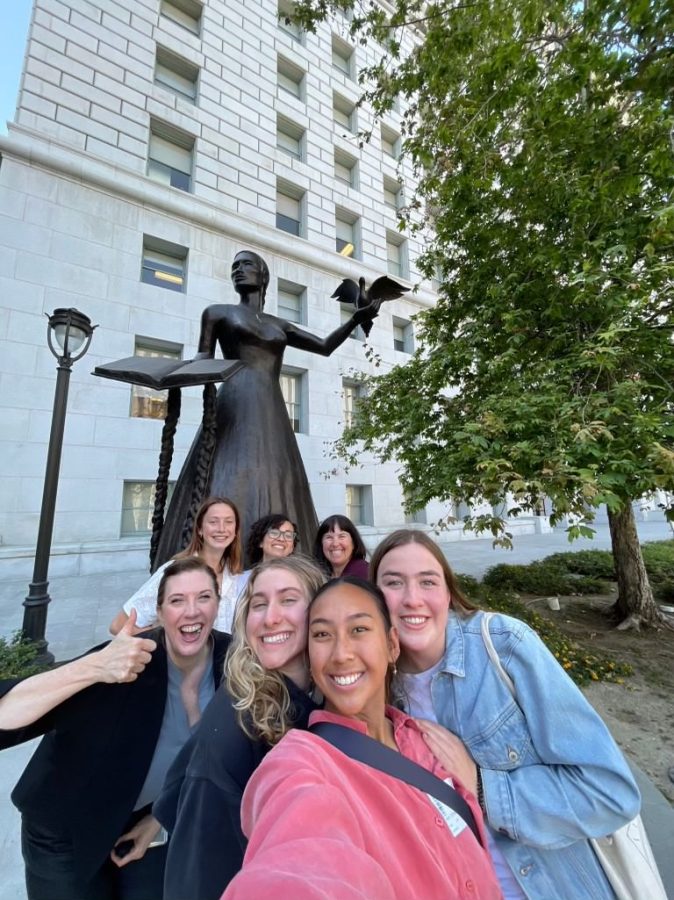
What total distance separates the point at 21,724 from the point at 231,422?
1929 mm

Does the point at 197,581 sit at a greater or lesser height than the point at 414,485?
lesser

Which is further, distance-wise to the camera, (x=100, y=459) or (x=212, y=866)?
(x=100, y=459)

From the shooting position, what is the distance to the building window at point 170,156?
11.7 metres

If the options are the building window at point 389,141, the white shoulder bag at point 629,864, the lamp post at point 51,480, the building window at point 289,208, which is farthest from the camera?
the building window at point 389,141

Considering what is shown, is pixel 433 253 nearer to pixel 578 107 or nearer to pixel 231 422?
pixel 578 107

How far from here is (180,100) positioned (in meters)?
A: 11.9

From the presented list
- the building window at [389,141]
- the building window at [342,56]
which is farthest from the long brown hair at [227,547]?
the building window at [342,56]

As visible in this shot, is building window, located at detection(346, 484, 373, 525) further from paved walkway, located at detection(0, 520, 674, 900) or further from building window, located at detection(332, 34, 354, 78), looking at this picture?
building window, located at detection(332, 34, 354, 78)

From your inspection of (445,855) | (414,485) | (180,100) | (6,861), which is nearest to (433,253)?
(414,485)

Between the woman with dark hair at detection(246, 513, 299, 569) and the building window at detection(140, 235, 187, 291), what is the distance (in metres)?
11.3

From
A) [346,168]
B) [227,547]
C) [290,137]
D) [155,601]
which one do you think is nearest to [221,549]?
[227,547]

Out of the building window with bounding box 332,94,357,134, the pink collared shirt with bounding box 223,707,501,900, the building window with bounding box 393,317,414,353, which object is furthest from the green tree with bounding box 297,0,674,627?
the building window with bounding box 332,94,357,134

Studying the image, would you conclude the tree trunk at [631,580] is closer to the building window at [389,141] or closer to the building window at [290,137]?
the building window at [290,137]

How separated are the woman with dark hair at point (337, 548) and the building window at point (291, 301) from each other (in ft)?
38.6
